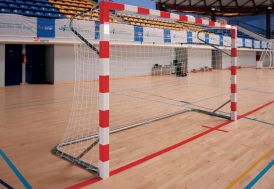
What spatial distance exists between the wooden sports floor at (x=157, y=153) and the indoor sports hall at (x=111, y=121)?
0.02 m

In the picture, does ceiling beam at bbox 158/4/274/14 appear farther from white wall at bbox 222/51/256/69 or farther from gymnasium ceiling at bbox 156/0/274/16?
white wall at bbox 222/51/256/69

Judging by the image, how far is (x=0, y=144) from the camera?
4.27m

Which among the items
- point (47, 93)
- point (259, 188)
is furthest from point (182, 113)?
point (47, 93)

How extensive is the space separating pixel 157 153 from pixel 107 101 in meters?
1.31

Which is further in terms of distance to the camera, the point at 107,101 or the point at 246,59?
the point at 246,59

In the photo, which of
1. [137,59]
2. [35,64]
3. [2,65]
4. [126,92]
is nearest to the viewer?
[126,92]

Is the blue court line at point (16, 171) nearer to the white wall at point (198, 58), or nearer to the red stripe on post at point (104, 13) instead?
the red stripe on post at point (104, 13)

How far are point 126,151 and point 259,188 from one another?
1930 millimetres

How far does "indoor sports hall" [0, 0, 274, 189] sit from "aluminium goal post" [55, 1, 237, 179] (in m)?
0.02

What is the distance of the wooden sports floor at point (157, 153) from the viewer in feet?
10.3

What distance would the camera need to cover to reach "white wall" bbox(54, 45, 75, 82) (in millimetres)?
12516

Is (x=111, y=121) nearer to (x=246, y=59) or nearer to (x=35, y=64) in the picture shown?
(x=35, y=64)

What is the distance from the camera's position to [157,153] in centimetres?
401

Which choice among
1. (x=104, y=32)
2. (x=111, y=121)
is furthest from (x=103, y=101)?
(x=111, y=121)
